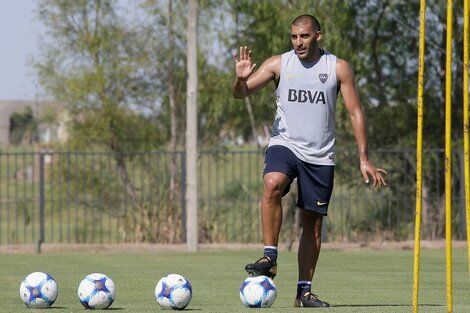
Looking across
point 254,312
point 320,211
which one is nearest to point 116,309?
point 254,312

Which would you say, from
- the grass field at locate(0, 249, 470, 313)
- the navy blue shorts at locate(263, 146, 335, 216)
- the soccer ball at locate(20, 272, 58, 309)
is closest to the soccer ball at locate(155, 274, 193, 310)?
the grass field at locate(0, 249, 470, 313)

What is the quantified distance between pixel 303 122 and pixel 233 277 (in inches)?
188

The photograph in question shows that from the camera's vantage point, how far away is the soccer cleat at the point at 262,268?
9109mm

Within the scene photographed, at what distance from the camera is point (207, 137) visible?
89.5ft

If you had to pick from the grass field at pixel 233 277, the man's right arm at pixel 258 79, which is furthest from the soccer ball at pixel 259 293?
the man's right arm at pixel 258 79

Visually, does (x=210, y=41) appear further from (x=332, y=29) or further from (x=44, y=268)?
(x=44, y=268)

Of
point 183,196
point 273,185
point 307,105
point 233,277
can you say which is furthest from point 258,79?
point 183,196

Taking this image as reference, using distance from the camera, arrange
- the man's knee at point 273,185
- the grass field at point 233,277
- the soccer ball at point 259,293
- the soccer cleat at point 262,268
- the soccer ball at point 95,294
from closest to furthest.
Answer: the soccer ball at point 95,294 < the soccer ball at point 259,293 < the soccer cleat at point 262,268 < the man's knee at point 273,185 < the grass field at point 233,277

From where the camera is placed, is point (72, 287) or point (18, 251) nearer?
point (72, 287)

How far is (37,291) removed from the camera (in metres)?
8.84

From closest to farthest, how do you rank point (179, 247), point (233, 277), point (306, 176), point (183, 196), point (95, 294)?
point (95, 294) < point (306, 176) < point (233, 277) < point (179, 247) < point (183, 196)

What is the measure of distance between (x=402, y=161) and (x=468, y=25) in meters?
18.0

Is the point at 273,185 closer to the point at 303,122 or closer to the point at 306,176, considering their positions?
the point at 306,176

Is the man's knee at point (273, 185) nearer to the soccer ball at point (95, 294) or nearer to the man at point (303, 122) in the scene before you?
the man at point (303, 122)
